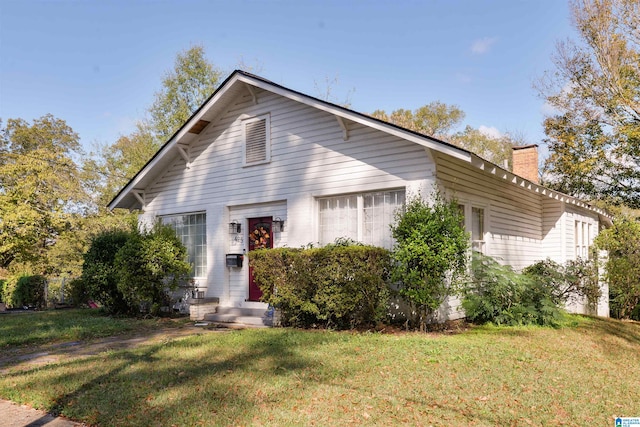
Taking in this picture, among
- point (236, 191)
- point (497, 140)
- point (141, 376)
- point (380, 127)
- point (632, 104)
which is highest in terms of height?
point (497, 140)

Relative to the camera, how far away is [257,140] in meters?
11.2

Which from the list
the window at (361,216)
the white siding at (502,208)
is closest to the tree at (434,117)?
the white siding at (502,208)

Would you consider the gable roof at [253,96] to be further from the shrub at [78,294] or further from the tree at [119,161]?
the tree at [119,161]

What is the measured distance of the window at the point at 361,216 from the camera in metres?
9.12

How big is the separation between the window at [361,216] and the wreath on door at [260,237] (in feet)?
5.17

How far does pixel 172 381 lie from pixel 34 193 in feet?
49.4

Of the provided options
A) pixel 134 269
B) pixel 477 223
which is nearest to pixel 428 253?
pixel 477 223

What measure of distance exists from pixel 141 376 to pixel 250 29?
14.6 m

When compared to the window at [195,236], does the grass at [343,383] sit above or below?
below

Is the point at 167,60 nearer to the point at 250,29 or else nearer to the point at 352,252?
the point at 250,29

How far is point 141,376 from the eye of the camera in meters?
5.22

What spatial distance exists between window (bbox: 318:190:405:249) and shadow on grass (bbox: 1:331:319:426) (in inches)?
115

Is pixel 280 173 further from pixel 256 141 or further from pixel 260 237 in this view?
pixel 260 237

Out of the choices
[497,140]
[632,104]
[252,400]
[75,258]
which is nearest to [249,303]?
[252,400]
